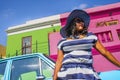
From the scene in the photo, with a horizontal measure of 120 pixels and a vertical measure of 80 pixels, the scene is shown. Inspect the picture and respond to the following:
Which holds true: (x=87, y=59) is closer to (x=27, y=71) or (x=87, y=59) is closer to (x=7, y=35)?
(x=27, y=71)

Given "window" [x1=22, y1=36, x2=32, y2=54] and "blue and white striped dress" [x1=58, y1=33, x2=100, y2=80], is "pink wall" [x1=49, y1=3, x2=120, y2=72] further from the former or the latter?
"blue and white striped dress" [x1=58, y1=33, x2=100, y2=80]

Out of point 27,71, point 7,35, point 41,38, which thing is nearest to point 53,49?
point 41,38

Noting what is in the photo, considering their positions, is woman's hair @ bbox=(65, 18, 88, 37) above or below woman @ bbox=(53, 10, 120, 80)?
above

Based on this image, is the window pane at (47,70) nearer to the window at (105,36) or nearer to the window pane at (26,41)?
the window at (105,36)

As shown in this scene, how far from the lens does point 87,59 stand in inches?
107

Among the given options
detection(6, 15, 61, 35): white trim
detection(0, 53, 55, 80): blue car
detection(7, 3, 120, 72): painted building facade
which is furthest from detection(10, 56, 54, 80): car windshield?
detection(6, 15, 61, 35): white trim

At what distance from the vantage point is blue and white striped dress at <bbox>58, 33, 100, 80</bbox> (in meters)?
2.62

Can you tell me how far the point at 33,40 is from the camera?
2139cm

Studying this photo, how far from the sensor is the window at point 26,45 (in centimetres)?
2158

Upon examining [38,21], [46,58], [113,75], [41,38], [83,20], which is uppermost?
[38,21]

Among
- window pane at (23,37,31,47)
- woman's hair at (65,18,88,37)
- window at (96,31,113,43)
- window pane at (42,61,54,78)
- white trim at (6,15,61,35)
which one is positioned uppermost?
white trim at (6,15,61,35)

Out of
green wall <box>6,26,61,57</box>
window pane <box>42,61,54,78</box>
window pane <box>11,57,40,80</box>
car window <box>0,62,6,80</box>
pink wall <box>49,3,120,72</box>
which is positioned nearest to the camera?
window pane <box>42,61,54,78</box>

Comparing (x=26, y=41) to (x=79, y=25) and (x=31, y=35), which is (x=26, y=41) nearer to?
(x=31, y=35)

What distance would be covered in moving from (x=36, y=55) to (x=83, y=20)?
1639mm
